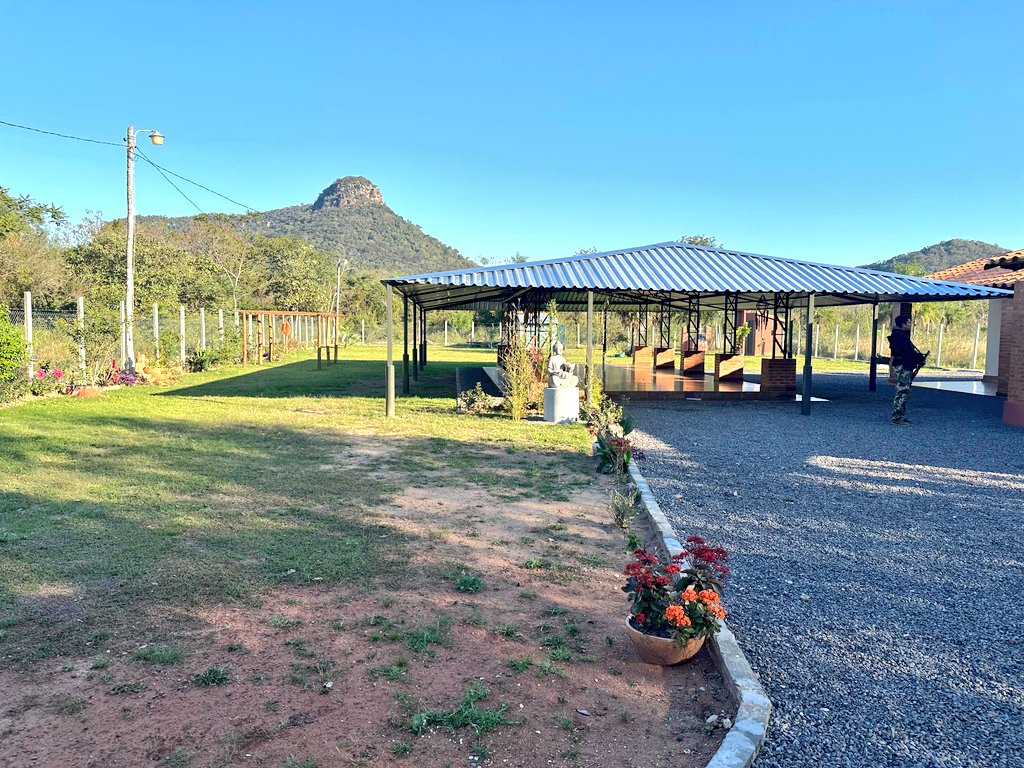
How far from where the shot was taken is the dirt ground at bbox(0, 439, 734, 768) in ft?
8.43

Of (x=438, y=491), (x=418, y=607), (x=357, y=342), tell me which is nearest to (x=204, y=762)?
(x=418, y=607)

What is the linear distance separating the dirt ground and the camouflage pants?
8753mm

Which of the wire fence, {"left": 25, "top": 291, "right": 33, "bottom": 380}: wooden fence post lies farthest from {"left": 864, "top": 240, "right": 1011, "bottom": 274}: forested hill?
{"left": 25, "top": 291, "right": 33, "bottom": 380}: wooden fence post

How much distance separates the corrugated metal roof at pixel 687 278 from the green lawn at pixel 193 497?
8.98ft

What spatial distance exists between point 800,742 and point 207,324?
25023 millimetres

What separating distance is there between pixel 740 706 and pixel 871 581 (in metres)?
2.02

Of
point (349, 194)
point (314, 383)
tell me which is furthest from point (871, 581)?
point (349, 194)

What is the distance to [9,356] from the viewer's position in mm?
11695

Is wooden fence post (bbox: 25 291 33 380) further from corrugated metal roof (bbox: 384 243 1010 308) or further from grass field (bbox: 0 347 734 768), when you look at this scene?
corrugated metal roof (bbox: 384 243 1010 308)

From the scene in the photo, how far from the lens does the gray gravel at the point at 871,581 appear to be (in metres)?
2.75

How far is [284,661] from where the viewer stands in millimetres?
3213

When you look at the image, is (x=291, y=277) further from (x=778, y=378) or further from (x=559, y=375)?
(x=559, y=375)

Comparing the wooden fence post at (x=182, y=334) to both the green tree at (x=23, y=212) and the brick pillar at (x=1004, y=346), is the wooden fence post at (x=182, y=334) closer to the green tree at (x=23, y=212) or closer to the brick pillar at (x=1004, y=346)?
the green tree at (x=23, y=212)

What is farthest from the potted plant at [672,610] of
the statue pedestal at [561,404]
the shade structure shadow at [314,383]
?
the shade structure shadow at [314,383]
